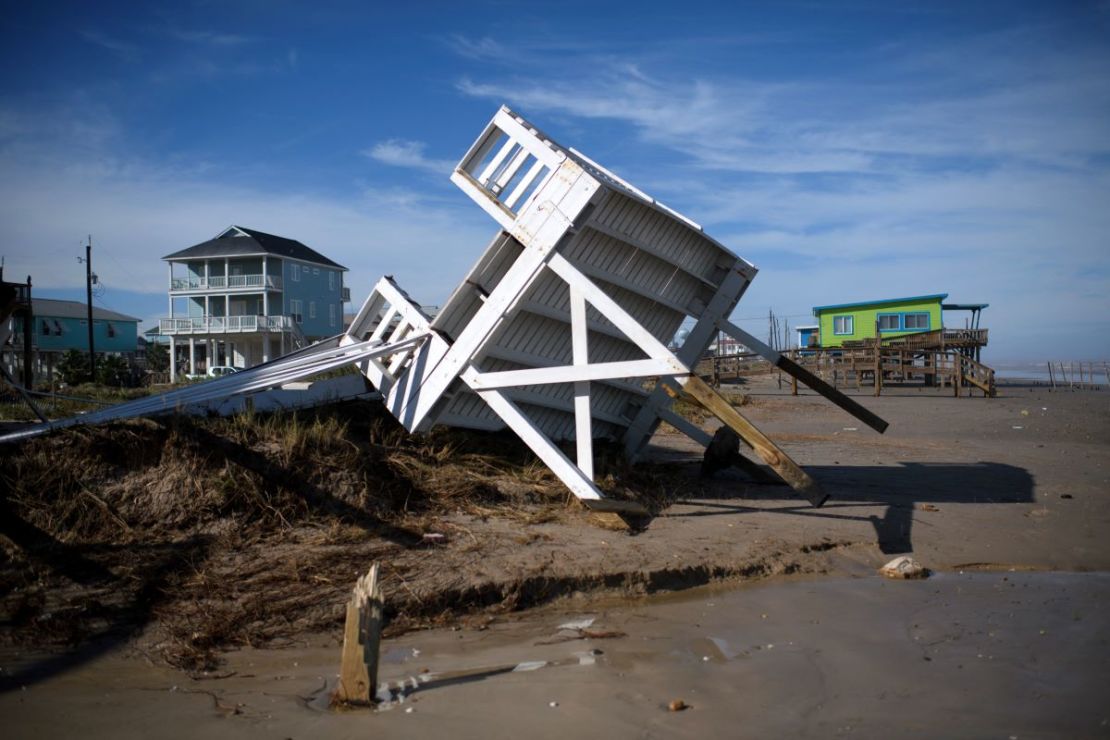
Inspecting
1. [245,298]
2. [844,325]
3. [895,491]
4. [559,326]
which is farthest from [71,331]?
[895,491]

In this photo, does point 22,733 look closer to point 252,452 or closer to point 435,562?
point 435,562

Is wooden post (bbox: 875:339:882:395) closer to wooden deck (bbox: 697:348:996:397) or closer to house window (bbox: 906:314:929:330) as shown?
wooden deck (bbox: 697:348:996:397)

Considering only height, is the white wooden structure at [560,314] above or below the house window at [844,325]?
below

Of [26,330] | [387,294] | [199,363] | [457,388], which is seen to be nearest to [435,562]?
[457,388]

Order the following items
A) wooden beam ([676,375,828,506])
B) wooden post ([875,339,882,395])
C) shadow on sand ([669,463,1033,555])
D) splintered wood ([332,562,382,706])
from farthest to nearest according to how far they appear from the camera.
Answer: wooden post ([875,339,882,395])
shadow on sand ([669,463,1033,555])
wooden beam ([676,375,828,506])
splintered wood ([332,562,382,706])

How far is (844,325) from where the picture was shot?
2071 inches

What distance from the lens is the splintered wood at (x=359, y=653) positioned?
471cm

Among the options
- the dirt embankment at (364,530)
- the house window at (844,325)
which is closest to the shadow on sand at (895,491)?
the dirt embankment at (364,530)

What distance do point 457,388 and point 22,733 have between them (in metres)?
5.35

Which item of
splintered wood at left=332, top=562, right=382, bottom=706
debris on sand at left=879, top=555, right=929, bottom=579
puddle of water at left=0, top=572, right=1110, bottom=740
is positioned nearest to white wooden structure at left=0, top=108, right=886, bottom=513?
debris on sand at left=879, top=555, right=929, bottom=579

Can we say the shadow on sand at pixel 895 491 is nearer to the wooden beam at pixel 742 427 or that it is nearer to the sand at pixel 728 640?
the sand at pixel 728 640

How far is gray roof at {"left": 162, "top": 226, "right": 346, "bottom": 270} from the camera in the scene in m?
50.0

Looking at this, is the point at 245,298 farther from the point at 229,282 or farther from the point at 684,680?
the point at 684,680

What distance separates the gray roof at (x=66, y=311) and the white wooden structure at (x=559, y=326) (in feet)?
176
